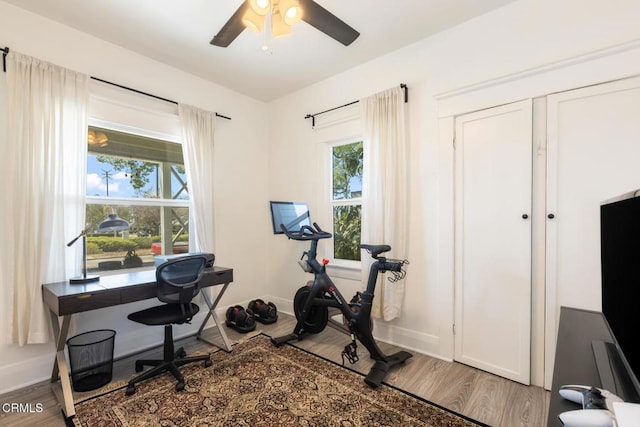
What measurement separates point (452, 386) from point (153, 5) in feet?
11.8

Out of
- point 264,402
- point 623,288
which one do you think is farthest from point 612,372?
point 264,402

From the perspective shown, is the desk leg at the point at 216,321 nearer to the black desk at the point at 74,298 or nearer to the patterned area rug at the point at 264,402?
the patterned area rug at the point at 264,402

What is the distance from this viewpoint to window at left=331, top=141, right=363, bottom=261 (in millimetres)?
3279

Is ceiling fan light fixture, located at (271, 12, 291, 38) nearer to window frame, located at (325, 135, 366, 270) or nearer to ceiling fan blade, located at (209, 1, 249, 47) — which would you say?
ceiling fan blade, located at (209, 1, 249, 47)

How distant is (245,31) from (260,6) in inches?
40.3

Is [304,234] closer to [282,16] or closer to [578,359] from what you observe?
[282,16]

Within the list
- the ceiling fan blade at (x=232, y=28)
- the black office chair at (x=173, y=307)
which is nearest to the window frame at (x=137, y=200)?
the black office chair at (x=173, y=307)

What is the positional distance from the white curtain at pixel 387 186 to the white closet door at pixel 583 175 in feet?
3.53

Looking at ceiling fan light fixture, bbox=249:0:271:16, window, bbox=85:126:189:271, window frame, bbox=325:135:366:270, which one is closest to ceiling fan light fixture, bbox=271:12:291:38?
ceiling fan light fixture, bbox=249:0:271:16

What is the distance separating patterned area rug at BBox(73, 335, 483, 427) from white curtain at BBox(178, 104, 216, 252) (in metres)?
1.35

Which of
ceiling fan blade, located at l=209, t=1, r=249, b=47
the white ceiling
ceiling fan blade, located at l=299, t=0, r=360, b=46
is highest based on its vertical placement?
the white ceiling

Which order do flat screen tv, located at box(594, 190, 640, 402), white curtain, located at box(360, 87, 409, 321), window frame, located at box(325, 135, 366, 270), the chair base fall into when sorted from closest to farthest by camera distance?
flat screen tv, located at box(594, 190, 640, 402) → the chair base → white curtain, located at box(360, 87, 409, 321) → window frame, located at box(325, 135, 366, 270)

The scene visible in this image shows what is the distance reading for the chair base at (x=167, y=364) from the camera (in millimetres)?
2096

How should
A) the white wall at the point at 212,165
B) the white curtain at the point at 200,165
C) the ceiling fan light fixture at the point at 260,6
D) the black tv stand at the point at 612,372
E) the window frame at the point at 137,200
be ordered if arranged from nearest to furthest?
the black tv stand at the point at 612,372 → the ceiling fan light fixture at the point at 260,6 → the white wall at the point at 212,165 → the window frame at the point at 137,200 → the white curtain at the point at 200,165
